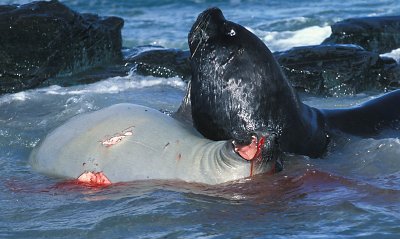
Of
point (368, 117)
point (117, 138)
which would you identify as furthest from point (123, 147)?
point (368, 117)

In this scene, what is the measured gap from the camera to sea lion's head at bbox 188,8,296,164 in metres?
6.11

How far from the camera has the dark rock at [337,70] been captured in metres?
10.8

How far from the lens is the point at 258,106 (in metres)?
6.11

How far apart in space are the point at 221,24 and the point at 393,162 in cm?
143

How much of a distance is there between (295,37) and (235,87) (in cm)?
1027

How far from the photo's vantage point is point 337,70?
1092 cm

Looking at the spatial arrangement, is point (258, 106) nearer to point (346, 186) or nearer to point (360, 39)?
point (346, 186)

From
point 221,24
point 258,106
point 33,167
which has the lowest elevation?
point 33,167

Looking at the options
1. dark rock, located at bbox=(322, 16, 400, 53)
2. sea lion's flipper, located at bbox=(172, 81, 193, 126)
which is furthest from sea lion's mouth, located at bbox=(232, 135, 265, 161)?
dark rock, located at bbox=(322, 16, 400, 53)

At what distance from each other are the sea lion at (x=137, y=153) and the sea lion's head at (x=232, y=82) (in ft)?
0.65

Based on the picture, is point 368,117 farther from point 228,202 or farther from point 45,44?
point 45,44

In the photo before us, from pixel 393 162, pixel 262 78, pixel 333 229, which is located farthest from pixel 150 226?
pixel 393 162

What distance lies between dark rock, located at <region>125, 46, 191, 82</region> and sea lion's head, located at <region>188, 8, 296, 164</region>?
518 cm

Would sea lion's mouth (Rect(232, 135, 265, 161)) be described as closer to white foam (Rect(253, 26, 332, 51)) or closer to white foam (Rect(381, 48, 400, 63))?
white foam (Rect(381, 48, 400, 63))
